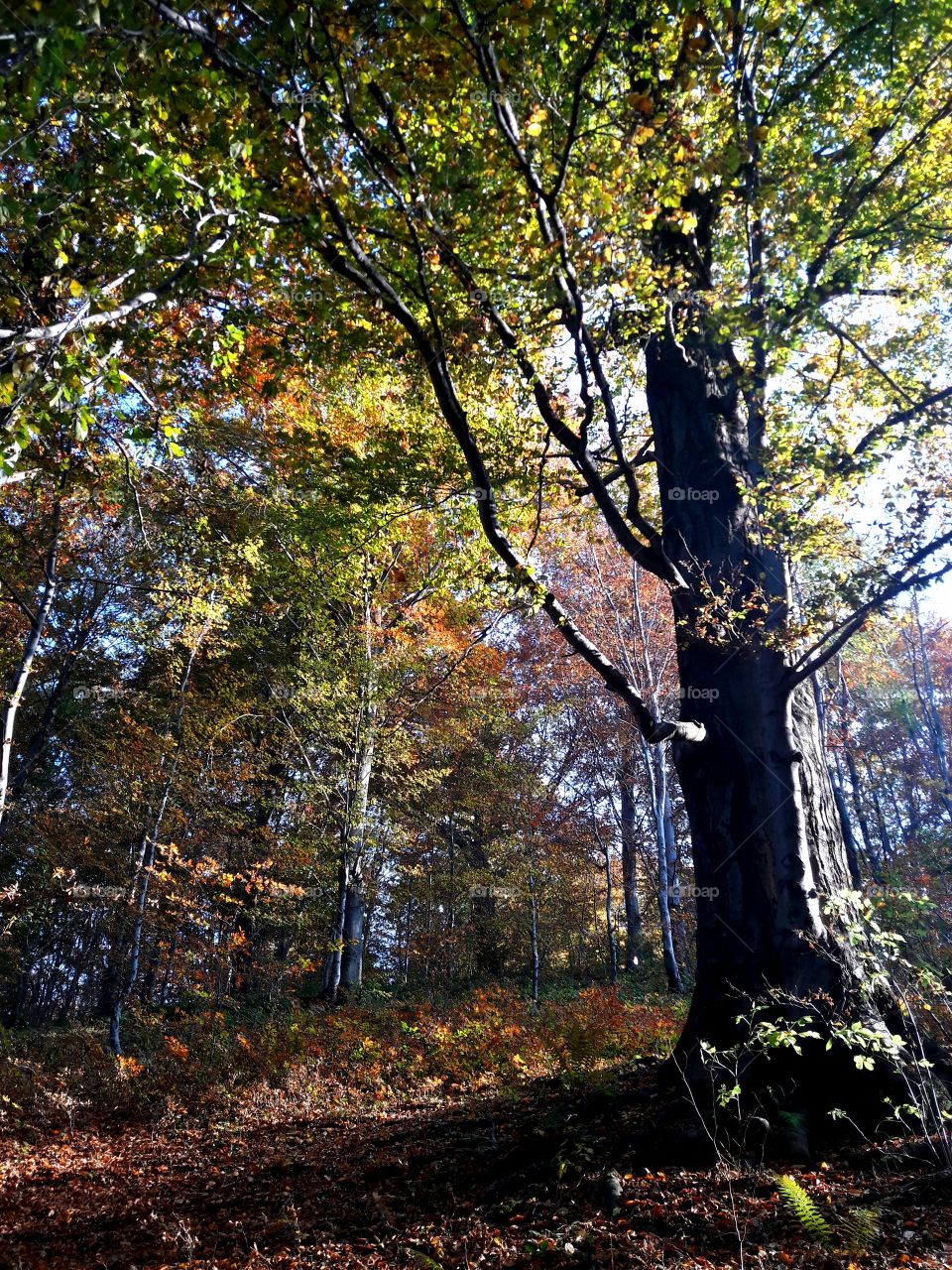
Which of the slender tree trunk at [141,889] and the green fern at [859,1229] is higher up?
the slender tree trunk at [141,889]

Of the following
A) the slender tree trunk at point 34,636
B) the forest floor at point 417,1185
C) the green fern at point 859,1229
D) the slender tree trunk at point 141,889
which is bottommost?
the forest floor at point 417,1185

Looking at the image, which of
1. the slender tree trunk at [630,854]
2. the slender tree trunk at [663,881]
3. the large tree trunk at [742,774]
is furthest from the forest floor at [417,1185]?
the slender tree trunk at [630,854]

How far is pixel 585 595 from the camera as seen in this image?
1878 cm

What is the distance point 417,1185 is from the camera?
478 centimetres

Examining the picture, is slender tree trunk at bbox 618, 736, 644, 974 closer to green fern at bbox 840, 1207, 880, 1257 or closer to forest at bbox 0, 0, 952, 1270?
forest at bbox 0, 0, 952, 1270

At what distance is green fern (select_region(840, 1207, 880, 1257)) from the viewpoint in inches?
115

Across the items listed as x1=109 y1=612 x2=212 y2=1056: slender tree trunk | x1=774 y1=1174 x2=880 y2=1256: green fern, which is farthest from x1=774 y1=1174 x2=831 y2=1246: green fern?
x1=109 y1=612 x2=212 y2=1056: slender tree trunk

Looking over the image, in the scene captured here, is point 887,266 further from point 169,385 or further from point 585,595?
point 585,595

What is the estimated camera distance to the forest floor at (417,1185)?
3361mm

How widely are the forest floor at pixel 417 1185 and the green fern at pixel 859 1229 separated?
3 centimetres

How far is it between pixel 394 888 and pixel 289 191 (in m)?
17.3

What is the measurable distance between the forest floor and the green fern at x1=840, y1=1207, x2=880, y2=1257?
1.2 inches

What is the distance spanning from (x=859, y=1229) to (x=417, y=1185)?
3.02 meters

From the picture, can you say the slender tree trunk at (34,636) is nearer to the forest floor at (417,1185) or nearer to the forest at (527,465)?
Result: the forest at (527,465)
